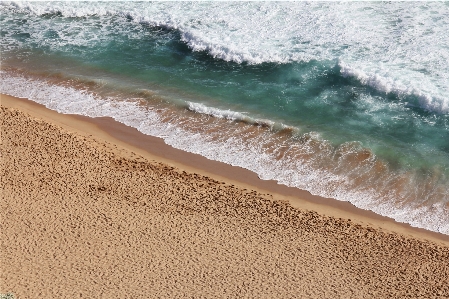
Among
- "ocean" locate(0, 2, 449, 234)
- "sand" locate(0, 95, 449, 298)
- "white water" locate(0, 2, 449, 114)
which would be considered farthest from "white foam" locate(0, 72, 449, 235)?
"white water" locate(0, 2, 449, 114)

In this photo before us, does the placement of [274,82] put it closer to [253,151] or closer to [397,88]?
[397,88]

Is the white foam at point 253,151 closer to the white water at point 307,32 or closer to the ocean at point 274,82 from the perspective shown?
the ocean at point 274,82

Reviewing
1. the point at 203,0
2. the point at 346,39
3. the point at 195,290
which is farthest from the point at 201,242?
the point at 203,0

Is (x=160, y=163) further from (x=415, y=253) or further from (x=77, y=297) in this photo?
(x=415, y=253)

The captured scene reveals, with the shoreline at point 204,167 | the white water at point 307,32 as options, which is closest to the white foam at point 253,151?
the shoreline at point 204,167

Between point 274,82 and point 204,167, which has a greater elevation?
point 274,82

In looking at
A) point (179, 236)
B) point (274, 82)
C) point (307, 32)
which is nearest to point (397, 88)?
point (274, 82)
